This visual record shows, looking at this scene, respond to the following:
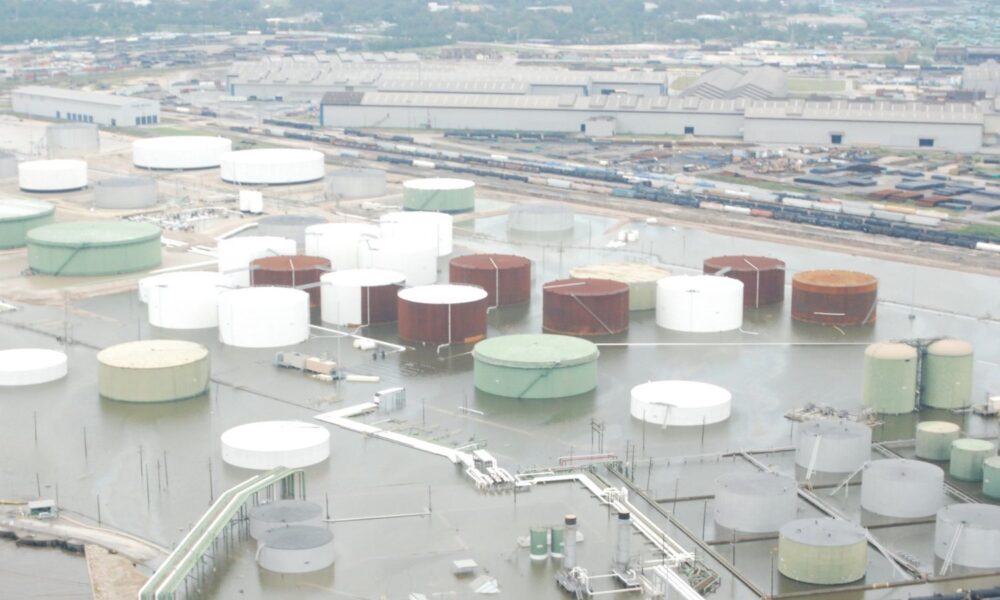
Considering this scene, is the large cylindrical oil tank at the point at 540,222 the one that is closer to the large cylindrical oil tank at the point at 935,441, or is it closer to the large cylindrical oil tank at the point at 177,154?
the large cylindrical oil tank at the point at 177,154

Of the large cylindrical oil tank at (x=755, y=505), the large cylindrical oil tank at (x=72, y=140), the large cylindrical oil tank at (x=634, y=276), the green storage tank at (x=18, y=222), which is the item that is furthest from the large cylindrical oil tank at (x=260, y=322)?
the large cylindrical oil tank at (x=72, y=140)

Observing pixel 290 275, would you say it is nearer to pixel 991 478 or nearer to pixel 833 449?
pixel 833 449

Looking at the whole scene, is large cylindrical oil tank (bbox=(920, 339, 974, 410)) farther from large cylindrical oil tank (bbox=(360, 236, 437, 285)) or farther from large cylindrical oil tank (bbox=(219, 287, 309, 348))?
large cylindrical oil tank (bbox=(360, 236, 437, 285))

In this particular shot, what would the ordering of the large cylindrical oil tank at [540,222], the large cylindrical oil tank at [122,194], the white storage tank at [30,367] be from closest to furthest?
1. the white storage tank at [30,367]
2. the large cylindrical oil tank at [540,222]
3. the large cylindrical oil tank at [122,194]

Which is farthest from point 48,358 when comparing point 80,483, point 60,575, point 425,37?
point 425,37

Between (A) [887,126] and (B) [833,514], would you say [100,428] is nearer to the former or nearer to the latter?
(B) [833,514]

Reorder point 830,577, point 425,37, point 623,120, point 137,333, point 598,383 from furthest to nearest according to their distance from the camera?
1. point 425,37
2. point 623,120
3. point 137,333
4. point 598,383
5. point 830,577

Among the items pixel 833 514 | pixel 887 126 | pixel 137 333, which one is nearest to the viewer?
pixel 833 514
